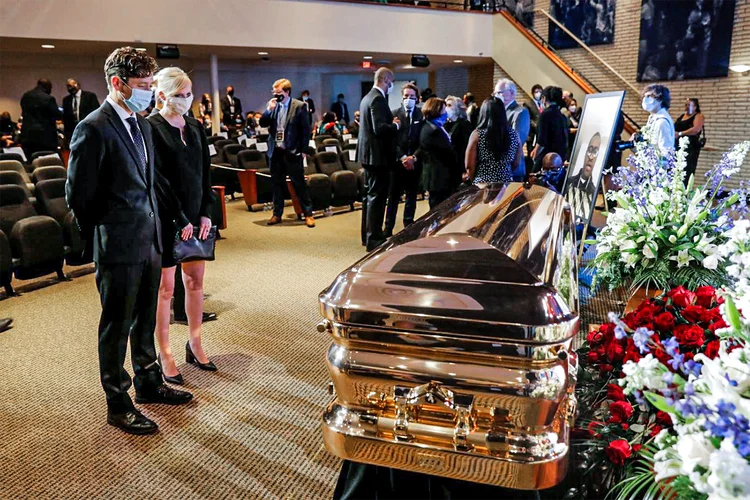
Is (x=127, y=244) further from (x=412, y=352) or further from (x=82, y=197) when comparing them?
(x=412, y=352)

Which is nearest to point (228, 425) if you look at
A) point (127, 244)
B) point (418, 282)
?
point (127, 244)

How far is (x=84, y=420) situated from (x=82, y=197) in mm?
1139

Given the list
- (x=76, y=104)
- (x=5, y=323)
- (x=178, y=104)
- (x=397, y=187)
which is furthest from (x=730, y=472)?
(x=76, y=104)

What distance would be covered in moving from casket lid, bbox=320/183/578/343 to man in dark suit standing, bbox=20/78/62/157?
9633 mm

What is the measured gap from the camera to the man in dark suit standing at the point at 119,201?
2.51m

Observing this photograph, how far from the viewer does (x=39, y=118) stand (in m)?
9.77

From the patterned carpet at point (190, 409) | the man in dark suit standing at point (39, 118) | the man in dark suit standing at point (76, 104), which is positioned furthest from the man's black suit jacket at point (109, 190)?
the man in dark suit standing at point (76, 104)

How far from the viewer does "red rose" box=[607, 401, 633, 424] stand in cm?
161

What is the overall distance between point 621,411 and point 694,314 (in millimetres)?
405

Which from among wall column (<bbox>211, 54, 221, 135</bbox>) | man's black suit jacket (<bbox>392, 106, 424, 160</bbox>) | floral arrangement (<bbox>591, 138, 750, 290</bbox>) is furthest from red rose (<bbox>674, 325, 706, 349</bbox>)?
wall column (<bbox>211, 54, 221, 135</bbox>)

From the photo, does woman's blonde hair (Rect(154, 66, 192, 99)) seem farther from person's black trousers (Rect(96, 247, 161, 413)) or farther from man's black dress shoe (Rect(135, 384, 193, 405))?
man's black dress shoe (Rect(135, 384, 193, 405))

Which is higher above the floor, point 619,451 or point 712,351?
point 712,351

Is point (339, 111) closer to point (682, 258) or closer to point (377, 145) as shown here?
point (377, 145)

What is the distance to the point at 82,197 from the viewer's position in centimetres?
250
